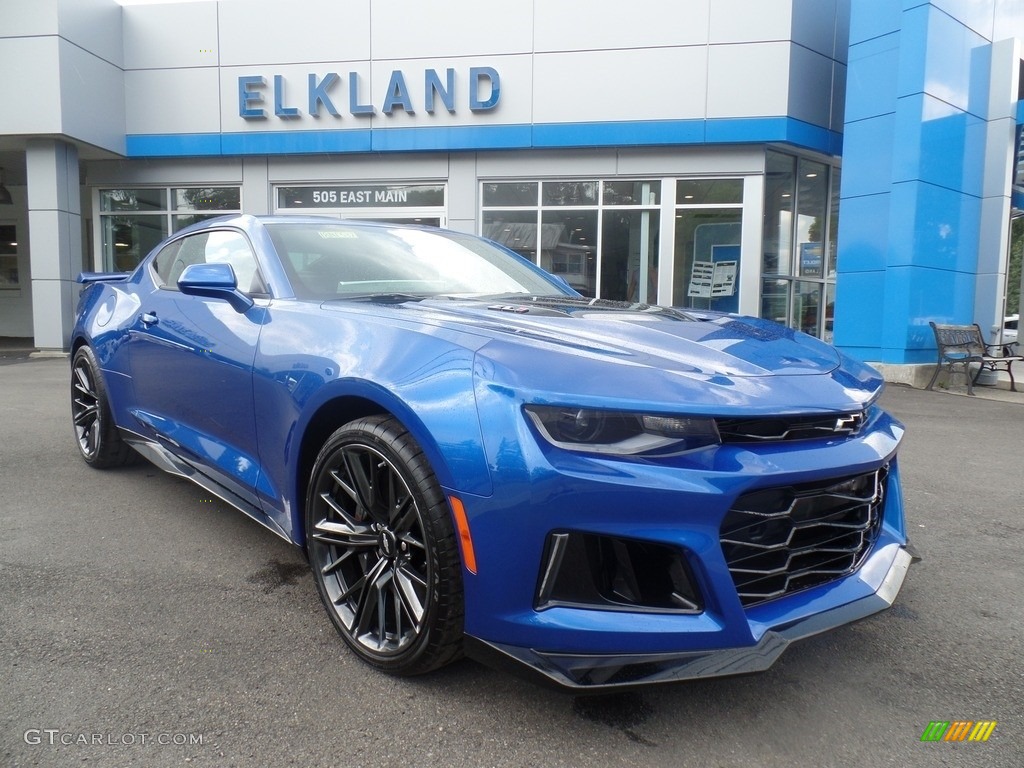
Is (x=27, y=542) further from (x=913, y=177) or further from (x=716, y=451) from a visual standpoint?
(x=913, y=177)

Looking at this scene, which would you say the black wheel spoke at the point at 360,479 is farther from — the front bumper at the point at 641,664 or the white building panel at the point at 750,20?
the white building panel at the point at 750,20

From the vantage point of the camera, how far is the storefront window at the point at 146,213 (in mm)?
13781

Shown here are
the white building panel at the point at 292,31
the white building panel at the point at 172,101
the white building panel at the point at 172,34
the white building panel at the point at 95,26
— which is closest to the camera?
the white building panel at the point at 95,26

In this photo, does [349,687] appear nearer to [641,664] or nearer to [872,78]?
[641,664]

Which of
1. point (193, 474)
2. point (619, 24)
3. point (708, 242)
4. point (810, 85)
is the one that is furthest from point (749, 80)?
point (193, 474)

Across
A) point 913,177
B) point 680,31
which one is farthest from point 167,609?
point 680,31

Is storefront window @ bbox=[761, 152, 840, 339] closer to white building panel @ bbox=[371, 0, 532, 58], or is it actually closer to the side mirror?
white building panel @ bbox=[371, 0, 532, 58]

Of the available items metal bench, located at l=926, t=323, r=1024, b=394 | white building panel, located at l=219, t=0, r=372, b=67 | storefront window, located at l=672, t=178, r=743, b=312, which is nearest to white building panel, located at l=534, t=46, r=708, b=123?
storefront window, located at l=672, t=178, r=743, b=312

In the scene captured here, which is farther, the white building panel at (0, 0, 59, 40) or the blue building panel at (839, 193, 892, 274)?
the white building panel at (0, 0, 59, 40)

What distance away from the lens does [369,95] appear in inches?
501

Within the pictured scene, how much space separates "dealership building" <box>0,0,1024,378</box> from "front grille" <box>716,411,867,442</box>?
9261mm

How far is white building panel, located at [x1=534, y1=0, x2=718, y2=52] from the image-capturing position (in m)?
11.7

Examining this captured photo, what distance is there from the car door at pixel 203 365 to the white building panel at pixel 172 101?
35.2 feet

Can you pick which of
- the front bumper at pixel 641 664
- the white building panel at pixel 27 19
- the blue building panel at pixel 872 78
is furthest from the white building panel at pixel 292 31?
the front bumper at pixel 641 664
